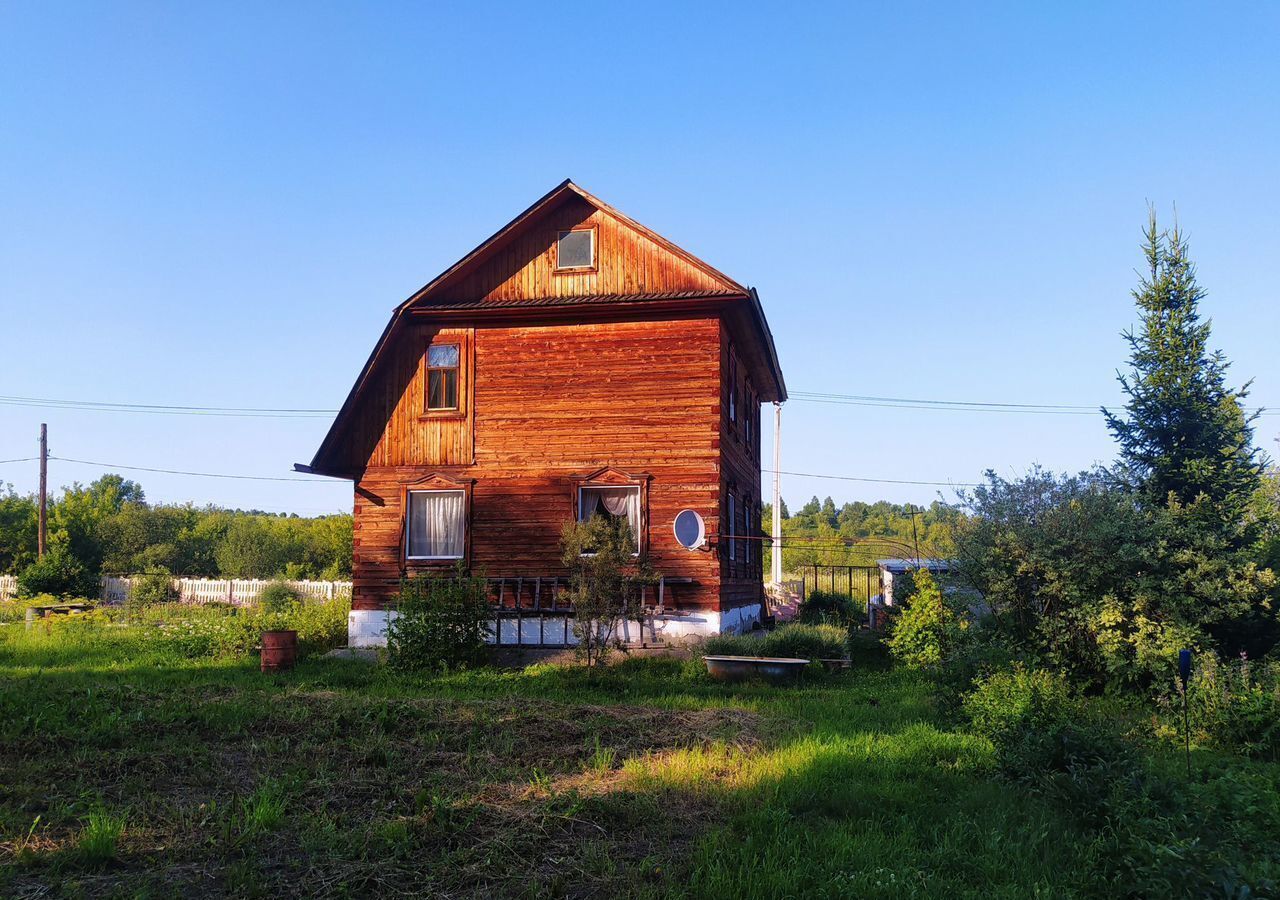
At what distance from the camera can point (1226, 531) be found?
13109 mm

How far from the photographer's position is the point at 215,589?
37.4 m

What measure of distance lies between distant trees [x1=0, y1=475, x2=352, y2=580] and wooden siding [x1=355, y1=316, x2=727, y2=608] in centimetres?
3199

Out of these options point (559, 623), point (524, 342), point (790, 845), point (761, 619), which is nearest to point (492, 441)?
point (524, 342)

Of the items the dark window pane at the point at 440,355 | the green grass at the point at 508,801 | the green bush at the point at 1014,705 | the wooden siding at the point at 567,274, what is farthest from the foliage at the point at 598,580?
the green bush at the point at 1014,705

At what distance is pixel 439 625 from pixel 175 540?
53.2m

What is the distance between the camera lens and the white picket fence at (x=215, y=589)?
120ft

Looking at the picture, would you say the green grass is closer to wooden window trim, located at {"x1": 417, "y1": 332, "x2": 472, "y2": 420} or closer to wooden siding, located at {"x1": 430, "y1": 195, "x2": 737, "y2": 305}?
wooden window trim, located at {"x1": 417, "y1": 332, "x2": 472, "y2": 420}

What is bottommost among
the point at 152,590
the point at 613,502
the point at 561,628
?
the point at 152,590

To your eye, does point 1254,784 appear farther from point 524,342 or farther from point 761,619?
point 761,619

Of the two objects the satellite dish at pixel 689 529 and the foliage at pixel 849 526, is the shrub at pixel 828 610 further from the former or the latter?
the foliage at pixel 849 526

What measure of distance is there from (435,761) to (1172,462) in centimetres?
1235

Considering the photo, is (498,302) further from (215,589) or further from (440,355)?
(215,589)

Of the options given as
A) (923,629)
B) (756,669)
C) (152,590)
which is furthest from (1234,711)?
(152,590)

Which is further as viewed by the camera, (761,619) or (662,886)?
(761,619)
